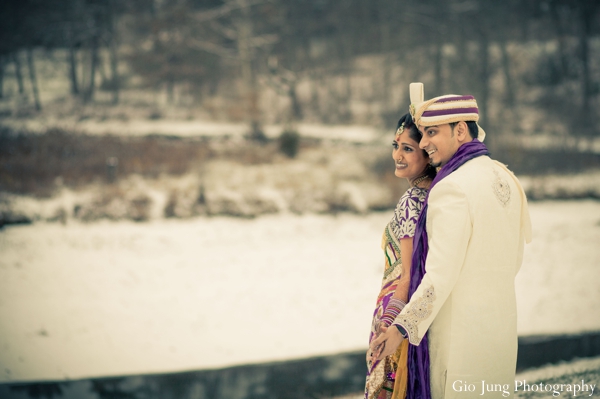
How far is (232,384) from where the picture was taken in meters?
3.77

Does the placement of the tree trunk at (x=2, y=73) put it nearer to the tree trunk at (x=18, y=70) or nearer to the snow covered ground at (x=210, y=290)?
the tree trunk at (x=18, y=70)

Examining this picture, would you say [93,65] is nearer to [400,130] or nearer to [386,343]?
[400,130]

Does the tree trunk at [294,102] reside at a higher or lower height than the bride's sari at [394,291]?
higher

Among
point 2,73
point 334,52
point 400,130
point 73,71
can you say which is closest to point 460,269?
point 400,130

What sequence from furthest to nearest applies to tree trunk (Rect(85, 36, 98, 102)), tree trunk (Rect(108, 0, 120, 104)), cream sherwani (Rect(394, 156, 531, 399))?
tree trunk (Rect(108, 0, 120, 104))
tree trunk (Rect(85, 36, 98, 102))
cream sherwani (Rect(394, 156, 531, 399))

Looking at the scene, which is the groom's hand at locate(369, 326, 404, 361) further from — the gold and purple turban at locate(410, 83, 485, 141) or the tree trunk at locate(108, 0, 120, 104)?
the tree trunk at locate(108, 0, 120, 104)

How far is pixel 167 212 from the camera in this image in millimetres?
9953

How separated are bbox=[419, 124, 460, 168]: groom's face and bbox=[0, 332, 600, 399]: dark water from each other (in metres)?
2.38

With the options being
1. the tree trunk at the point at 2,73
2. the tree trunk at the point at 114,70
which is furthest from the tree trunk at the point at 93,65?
the tree trunk at the point at 2,73

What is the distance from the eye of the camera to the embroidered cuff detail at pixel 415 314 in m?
1.76

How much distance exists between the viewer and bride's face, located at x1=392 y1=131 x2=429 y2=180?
202 centimetres

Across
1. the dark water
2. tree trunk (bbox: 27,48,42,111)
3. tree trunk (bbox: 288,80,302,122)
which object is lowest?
the dark water

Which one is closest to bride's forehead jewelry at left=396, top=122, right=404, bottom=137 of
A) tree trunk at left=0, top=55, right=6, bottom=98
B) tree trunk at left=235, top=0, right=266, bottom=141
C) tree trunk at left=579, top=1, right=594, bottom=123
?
tree trunk at left=235, top=0, right=266, bottom=141

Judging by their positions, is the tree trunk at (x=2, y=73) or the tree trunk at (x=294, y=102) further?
the tree trunk at (x=294, y=102)
